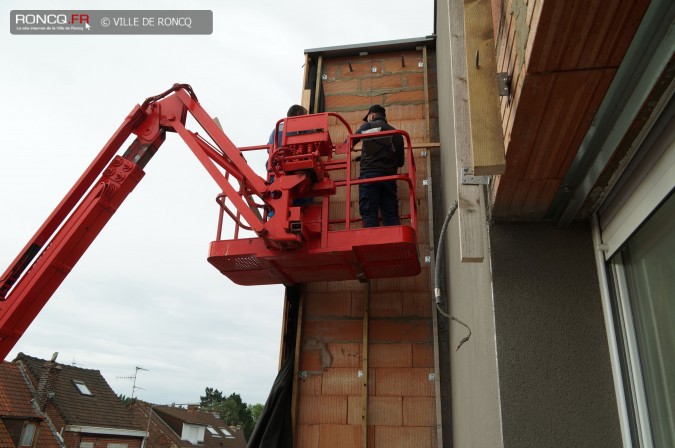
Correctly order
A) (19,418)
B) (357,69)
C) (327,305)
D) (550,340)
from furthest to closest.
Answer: (19,418) < (357,69) < (327,305) < (550,340)

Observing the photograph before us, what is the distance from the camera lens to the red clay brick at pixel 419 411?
519 cm

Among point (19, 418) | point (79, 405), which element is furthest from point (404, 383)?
point (79, 405)

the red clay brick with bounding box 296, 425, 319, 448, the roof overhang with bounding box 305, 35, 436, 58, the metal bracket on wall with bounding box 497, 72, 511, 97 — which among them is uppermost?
the roof overhang with bounding box 305, 35, 436, 58

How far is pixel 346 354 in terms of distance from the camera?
564 cm

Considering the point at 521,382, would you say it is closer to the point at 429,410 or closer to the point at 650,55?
the point at 650,55

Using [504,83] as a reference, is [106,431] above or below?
below

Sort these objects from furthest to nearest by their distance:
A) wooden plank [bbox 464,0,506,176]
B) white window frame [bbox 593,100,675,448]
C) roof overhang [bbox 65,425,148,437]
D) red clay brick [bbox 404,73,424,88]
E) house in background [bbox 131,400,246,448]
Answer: house in background [bbox 131,400,246,448] → roof overhang [bbox 65,425,148,437] → red clay brick [bbox 404,73,424,88] → wooden plank [bbox 464,0,506,176] → white window frame [bbox 593,100,675,448]

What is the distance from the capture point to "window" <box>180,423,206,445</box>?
1409 inches

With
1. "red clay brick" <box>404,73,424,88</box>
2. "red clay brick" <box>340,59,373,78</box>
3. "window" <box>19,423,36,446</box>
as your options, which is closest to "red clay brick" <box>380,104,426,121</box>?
"red clay brick" <box>404,73,424,88</box>

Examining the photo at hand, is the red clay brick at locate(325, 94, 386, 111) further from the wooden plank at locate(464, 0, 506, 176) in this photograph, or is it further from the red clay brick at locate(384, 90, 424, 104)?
the wooden plank at locate(464, 0, 506, 176)

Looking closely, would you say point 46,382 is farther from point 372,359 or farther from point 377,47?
point 377,47

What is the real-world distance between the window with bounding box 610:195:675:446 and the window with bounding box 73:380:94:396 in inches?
1026

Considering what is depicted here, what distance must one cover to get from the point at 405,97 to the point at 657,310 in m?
5.34

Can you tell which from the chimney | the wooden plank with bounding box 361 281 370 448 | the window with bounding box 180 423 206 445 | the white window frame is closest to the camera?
the white window frame
